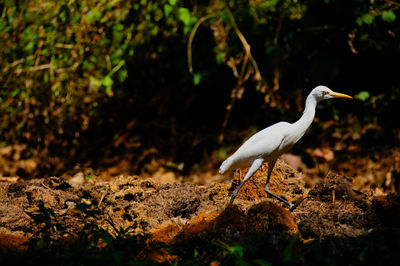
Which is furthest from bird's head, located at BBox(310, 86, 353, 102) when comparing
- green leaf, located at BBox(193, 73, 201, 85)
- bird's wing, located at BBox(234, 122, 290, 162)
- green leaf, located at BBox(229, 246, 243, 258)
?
green leaf, located at BBox(193, 73, 201, 85)

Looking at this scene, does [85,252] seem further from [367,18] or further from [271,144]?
[367,18]

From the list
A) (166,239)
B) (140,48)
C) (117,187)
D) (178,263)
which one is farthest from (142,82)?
(178,263)

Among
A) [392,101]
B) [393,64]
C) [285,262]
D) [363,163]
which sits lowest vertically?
[363,163]

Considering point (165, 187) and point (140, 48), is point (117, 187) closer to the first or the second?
point (165, 187)

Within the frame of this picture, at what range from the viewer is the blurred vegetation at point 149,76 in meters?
5.26

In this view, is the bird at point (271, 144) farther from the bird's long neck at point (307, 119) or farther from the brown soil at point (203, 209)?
the brown soil at point (203, 209)

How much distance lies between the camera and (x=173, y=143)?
6.02m

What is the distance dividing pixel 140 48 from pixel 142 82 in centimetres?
58

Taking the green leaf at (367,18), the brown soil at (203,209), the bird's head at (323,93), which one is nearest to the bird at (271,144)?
the bird's head at (323,93)

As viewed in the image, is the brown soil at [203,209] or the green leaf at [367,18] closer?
the brown soil at [203,209]

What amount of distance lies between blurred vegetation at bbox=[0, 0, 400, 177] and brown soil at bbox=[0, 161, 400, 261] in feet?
5.45

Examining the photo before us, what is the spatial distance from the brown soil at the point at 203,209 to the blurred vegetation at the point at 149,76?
5.45ft

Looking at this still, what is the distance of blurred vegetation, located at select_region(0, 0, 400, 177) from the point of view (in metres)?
5.26

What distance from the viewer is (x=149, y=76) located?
6141 mm
